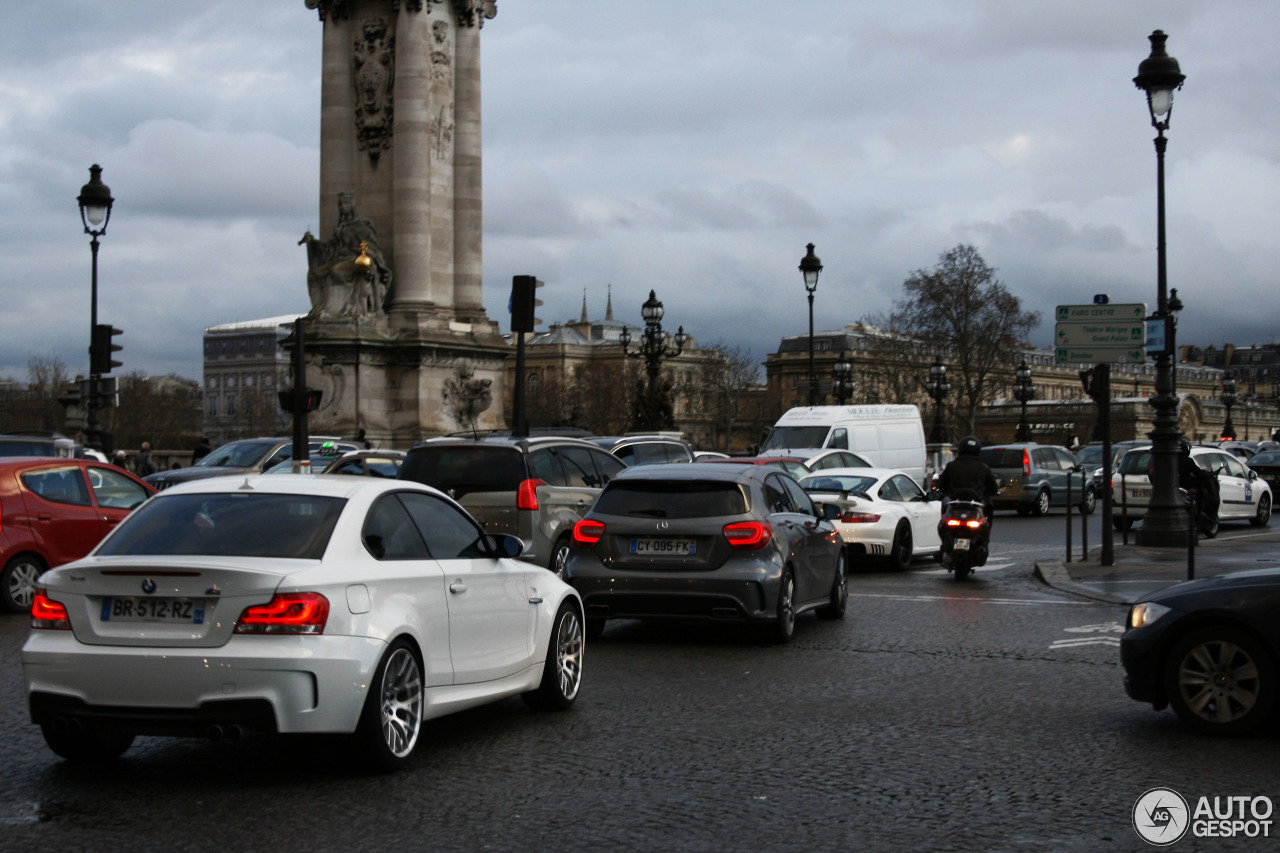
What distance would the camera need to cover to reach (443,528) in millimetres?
8305

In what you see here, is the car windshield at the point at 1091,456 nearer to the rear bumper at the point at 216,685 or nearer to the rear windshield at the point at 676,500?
the rear windshield at the point at 676,500

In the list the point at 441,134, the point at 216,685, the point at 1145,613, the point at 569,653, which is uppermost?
the point at 441,134

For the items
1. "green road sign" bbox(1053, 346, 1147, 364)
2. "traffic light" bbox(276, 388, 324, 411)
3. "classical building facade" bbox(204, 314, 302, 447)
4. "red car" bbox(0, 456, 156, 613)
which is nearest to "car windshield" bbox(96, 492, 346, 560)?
"red car" bbox(0, 456, 156, 613)

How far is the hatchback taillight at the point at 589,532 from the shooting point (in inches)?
491

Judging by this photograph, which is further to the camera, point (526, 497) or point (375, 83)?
point (375, 83)

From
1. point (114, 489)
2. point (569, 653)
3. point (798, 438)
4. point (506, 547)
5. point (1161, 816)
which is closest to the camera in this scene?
point (1161, 816)

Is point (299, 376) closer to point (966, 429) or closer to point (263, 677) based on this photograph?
point (263, 677)

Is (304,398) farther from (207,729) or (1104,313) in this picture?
(207,729)

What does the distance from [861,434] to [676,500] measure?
20.7 metres

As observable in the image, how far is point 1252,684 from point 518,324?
51.3 feet

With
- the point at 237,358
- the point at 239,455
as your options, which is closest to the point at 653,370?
the point at 239,455

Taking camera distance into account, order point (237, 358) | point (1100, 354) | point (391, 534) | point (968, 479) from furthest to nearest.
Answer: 1. point (237, 358)
2. point (1100, 354)
3. point (968, 479)
4. point (391, 534)

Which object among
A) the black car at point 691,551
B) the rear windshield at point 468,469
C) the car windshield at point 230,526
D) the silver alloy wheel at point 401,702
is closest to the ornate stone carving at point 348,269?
the rear windshield at point 468,469

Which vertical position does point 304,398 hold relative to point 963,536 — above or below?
above
